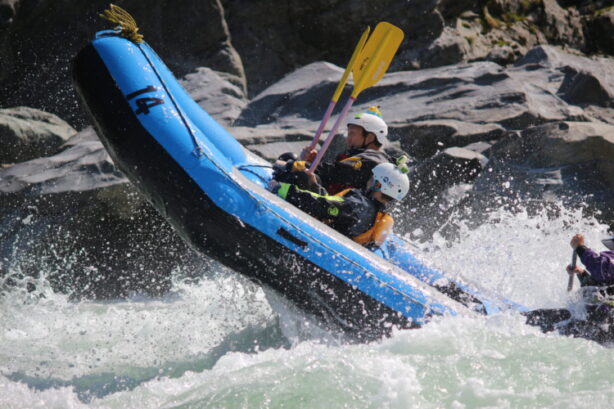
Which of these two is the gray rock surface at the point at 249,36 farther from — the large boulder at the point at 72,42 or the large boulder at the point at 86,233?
the large boulder at the point at 86,233

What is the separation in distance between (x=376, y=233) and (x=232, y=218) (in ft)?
3.93

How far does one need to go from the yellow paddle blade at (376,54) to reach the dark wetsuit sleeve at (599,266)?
2.37 meters

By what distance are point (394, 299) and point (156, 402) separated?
1776 millimetres

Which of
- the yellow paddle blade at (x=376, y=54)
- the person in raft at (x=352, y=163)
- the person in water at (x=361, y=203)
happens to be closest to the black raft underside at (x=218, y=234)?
the person in water at (x=361, y=203)

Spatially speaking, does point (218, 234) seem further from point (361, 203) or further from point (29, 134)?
point (29, 134)

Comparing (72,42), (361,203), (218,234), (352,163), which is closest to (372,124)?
(352,163)

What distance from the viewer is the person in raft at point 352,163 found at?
568 cm

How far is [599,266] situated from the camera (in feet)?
16.2

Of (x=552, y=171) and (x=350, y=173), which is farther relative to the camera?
(x=552, y=171)

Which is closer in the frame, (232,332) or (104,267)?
(232,332)

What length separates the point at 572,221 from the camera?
743 cm

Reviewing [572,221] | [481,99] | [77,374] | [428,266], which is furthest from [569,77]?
[77,374]

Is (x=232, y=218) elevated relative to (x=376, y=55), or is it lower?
lower

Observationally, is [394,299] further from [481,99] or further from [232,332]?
[481,99]
